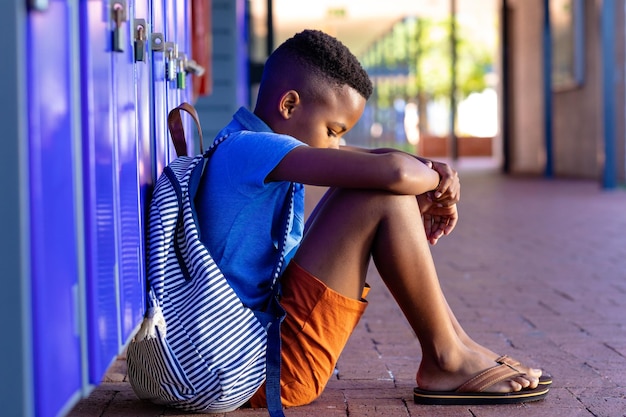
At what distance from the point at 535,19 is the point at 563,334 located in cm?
1445

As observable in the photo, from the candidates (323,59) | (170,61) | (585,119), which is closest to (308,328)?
(323,59)

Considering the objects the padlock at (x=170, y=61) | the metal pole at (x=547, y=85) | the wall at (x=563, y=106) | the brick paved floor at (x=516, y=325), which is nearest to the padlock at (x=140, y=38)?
the padlock at (x=170, y=61)

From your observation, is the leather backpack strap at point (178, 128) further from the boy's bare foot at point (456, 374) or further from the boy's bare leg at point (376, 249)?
the boy's bare foot at point (456, 374)

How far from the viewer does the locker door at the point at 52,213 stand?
1.31 m

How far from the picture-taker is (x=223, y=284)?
2178 millimetres

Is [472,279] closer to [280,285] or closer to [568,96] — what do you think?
[280,285]

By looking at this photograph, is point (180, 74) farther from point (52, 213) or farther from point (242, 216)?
point (52, 213)

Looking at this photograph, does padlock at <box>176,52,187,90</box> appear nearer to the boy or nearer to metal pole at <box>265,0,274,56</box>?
the boy

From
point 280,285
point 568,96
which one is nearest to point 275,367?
point 280,285

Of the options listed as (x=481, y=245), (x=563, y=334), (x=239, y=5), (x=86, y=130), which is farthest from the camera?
(x=239, y=5)

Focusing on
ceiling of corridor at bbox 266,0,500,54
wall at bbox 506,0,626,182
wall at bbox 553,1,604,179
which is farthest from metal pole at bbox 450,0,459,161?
wall at bbox 553,1,604,179

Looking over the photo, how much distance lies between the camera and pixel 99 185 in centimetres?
164

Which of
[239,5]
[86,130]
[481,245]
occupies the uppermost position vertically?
[239,5]

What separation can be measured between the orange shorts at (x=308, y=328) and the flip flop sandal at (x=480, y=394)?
0.90 feet
